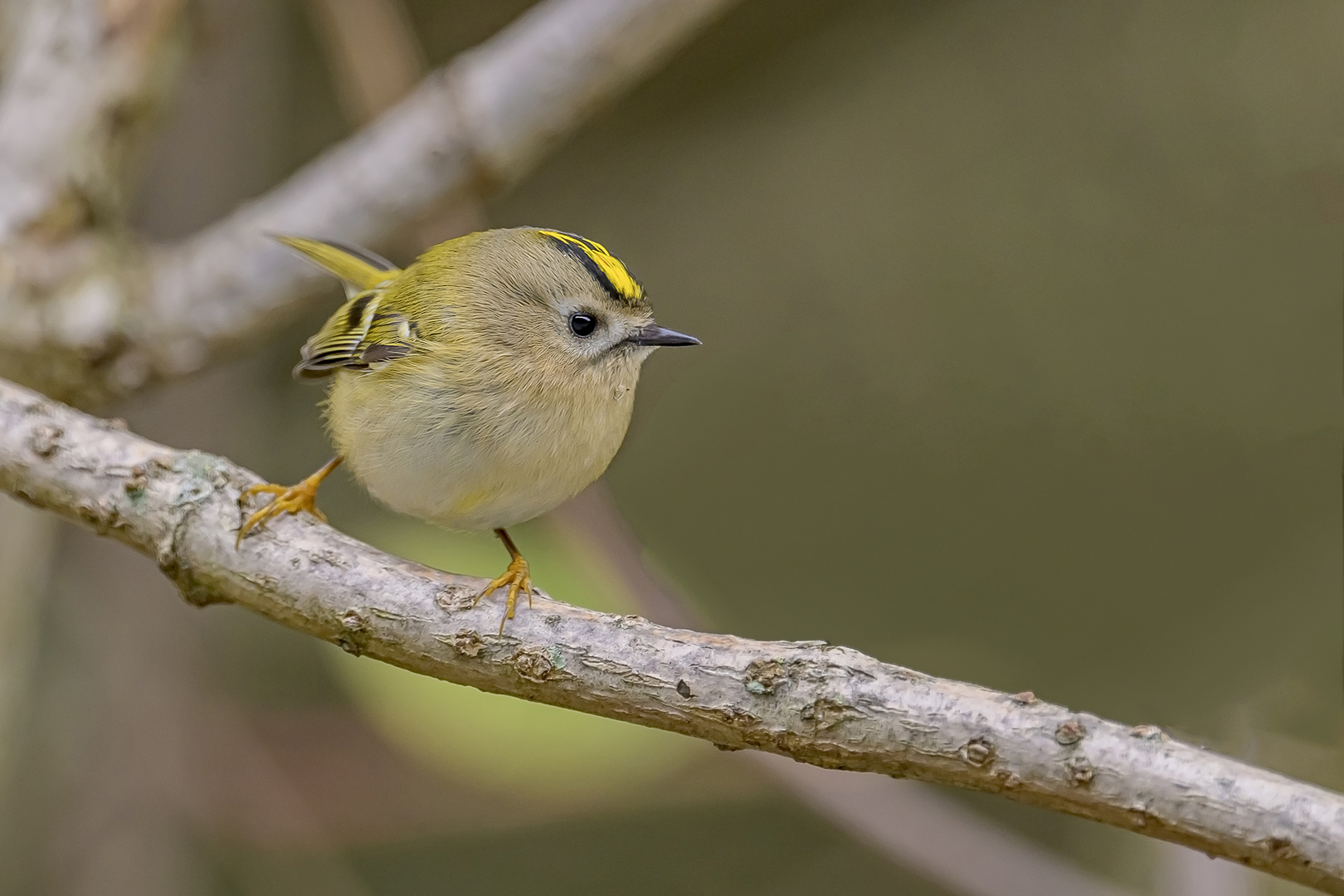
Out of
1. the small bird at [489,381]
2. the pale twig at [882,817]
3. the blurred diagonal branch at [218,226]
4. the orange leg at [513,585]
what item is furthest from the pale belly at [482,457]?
the blurred diagonal branch at [218,226]

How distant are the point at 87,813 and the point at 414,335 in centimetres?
232

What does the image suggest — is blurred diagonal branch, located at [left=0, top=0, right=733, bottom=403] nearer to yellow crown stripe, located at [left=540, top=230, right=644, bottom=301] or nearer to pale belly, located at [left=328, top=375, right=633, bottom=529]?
yellow crown stripe, located at [left=540, top=230, right=644, bottom=301]

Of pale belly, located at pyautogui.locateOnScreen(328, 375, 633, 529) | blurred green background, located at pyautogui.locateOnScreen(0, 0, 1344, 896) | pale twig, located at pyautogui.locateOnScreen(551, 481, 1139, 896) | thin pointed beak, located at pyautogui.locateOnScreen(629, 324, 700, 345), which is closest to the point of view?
pale belly, located at pyautogui.locateOnScreen(328, 375, 633, 529)

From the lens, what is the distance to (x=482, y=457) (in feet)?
5.45

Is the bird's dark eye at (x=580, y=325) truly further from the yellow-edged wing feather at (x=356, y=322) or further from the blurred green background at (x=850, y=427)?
the blurred green background at (x=850, y=427)

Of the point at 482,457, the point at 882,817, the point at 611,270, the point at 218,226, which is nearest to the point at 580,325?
the point at 611,270

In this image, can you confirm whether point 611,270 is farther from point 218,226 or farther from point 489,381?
point 218,226

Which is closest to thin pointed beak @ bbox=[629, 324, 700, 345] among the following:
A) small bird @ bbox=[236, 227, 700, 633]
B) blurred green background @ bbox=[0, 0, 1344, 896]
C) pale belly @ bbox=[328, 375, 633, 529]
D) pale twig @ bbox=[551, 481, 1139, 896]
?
small bird @ bbox=[236, 227, 700, 633]

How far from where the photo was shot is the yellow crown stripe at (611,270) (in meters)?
1.84

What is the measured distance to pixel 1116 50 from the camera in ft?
9.80

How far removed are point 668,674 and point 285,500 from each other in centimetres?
76

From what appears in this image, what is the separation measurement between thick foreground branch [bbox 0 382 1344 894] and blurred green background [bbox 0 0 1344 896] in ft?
3.11

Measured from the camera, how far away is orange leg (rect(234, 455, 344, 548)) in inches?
61.0

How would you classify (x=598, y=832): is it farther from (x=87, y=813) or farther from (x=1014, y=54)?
(x=1014, y=54)
